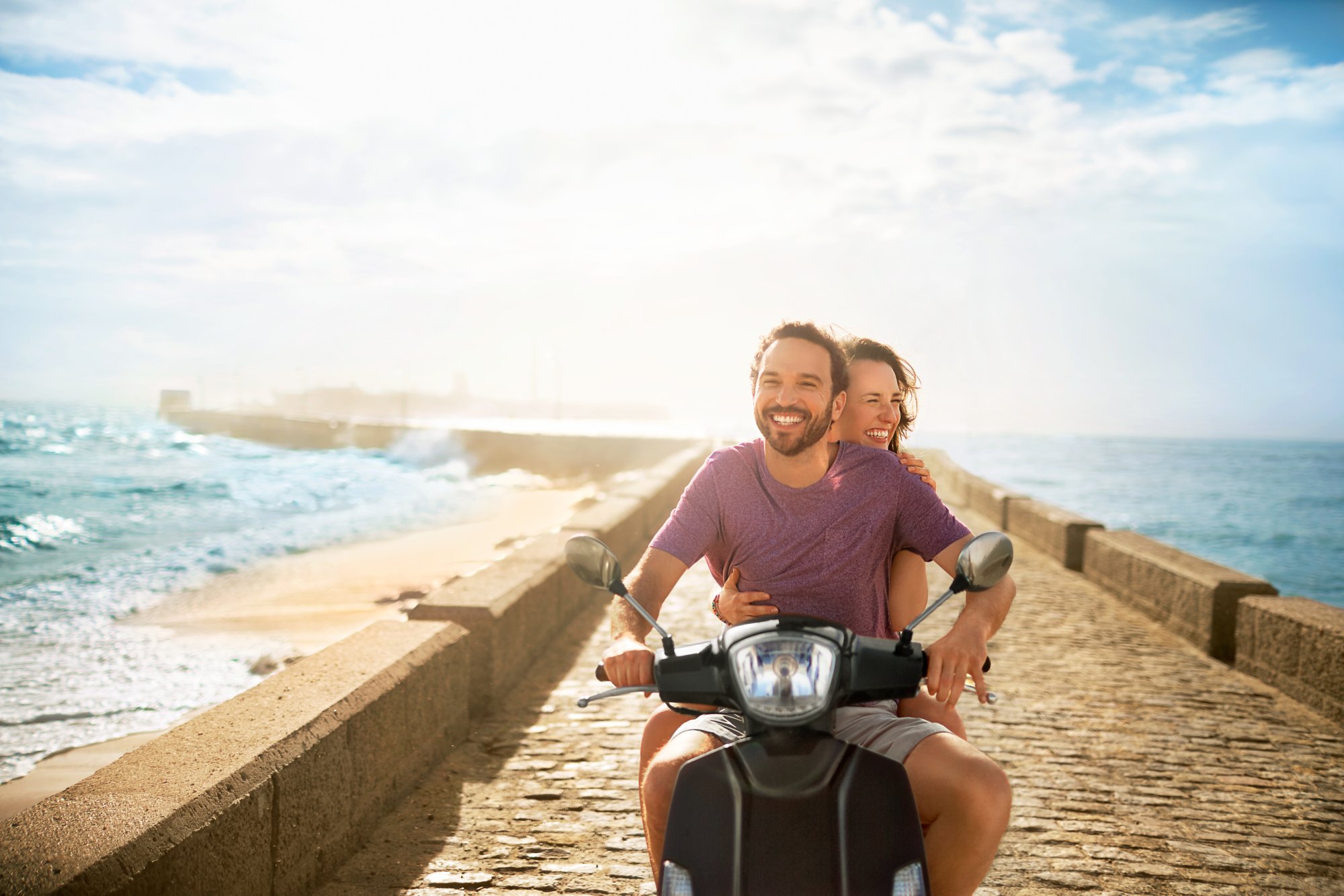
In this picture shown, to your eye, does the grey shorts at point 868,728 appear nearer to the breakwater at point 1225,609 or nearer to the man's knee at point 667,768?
the man's knee at point 667,768

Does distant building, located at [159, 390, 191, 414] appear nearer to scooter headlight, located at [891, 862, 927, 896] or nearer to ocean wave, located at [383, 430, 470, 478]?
ocean wave, located at [383, 430, 470, 478]

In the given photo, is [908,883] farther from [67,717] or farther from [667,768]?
[67,717]

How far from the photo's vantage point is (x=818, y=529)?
2.41m

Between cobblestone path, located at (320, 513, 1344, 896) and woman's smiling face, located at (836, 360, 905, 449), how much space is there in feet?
5.07

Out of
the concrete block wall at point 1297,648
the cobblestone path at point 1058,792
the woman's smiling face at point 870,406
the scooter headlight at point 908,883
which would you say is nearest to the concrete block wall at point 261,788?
the cobblestone path at point 1058,792

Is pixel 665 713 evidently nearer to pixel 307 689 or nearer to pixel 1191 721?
pixel 307 689

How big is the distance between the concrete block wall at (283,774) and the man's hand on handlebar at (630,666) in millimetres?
1092

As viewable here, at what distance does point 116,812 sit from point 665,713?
1291mm

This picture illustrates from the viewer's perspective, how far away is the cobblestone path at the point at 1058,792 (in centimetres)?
314

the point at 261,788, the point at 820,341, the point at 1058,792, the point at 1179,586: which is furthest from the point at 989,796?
the point at 1179,586

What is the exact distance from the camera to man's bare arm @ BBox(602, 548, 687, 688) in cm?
203

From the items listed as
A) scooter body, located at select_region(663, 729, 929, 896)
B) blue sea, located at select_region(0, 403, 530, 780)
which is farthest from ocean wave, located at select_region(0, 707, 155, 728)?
scooter body, located at select_region(663, 729, 929, 896)

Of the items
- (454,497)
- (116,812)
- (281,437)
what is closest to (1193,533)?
(454,497)

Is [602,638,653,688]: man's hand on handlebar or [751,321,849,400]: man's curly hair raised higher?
[751,321,849,400]: man's curly hair
